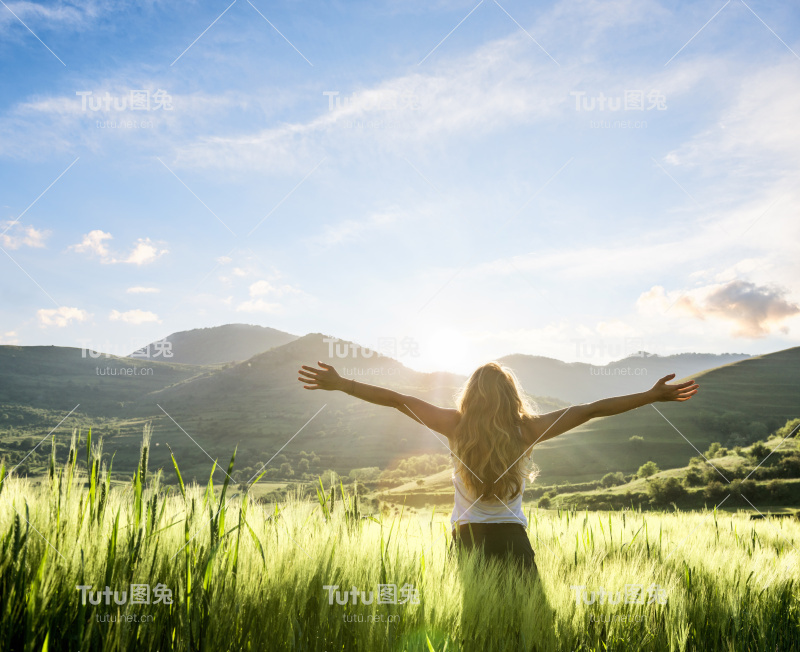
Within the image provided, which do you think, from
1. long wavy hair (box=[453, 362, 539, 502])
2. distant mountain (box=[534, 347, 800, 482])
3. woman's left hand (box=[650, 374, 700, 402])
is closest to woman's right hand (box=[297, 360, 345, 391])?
long wavy hair (box=[453, 362, 539, 502])

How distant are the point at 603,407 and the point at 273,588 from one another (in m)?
3.15

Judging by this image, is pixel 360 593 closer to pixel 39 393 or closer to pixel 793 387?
pixel 793 387

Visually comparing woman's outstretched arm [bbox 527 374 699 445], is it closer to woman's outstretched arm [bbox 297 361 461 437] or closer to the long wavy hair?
the long wavy hair

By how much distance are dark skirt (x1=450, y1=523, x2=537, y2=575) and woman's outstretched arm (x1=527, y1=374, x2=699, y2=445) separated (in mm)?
856

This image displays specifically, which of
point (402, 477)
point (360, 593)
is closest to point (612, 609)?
point (360, 593)

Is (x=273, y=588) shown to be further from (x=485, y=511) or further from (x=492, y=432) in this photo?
(x=492, y=432)

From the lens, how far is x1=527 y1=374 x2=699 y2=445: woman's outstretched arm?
4195 millimetres

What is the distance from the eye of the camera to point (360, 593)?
2352 mm

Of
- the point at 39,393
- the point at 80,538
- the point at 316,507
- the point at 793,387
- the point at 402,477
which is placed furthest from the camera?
the point at 39,393

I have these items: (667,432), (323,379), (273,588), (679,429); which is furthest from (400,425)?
(273,588)

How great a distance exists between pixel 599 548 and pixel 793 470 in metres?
90.1

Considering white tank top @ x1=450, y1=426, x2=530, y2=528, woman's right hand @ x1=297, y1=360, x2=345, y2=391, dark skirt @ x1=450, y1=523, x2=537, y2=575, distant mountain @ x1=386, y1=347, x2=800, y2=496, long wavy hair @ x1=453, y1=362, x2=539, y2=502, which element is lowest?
distant mountain @ x1=386, y1=347, x2=800, y2=496

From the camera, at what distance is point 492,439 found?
4.27 metres

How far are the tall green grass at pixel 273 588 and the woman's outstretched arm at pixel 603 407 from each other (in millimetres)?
1259
